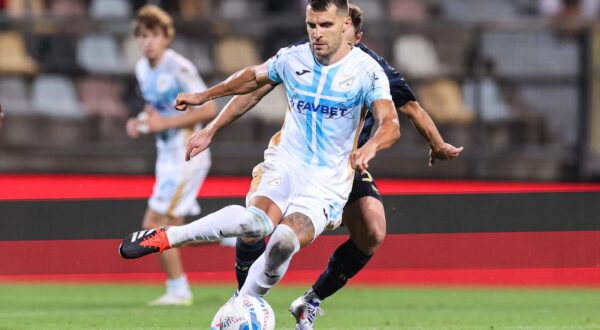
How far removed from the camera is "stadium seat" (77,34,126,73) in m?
13.3

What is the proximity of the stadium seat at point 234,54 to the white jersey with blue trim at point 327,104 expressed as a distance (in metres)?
6.26

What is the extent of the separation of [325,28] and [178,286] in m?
3.10

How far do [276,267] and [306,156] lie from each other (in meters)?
0.67

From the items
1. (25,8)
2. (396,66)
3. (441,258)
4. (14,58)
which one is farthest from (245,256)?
(25,8)

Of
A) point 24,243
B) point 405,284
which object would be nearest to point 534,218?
point 405,284

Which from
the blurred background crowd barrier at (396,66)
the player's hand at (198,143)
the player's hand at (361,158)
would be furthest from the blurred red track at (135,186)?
the player's hand at (361,158)

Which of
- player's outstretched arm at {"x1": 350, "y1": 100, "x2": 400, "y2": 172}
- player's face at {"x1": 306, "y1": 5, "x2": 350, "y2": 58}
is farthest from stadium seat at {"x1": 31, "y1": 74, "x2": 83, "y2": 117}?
player's outstretched arm at {"x1": 350, "y1": 100, "x2": 400, "y2": 172}

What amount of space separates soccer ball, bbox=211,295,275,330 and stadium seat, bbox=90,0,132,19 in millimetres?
7440

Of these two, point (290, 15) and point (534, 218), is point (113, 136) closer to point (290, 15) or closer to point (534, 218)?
point (290, 15)

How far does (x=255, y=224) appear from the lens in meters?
6.43

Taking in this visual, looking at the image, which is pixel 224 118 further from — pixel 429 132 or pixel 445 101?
pixel 445 101

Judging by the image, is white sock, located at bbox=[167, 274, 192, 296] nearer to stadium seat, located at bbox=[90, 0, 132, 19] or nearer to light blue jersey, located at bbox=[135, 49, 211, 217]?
light blue jersey, located at bbox=[135, 49, 211, 217]

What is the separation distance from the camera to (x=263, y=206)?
6566 mm

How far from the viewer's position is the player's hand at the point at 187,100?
6746 millimetres
